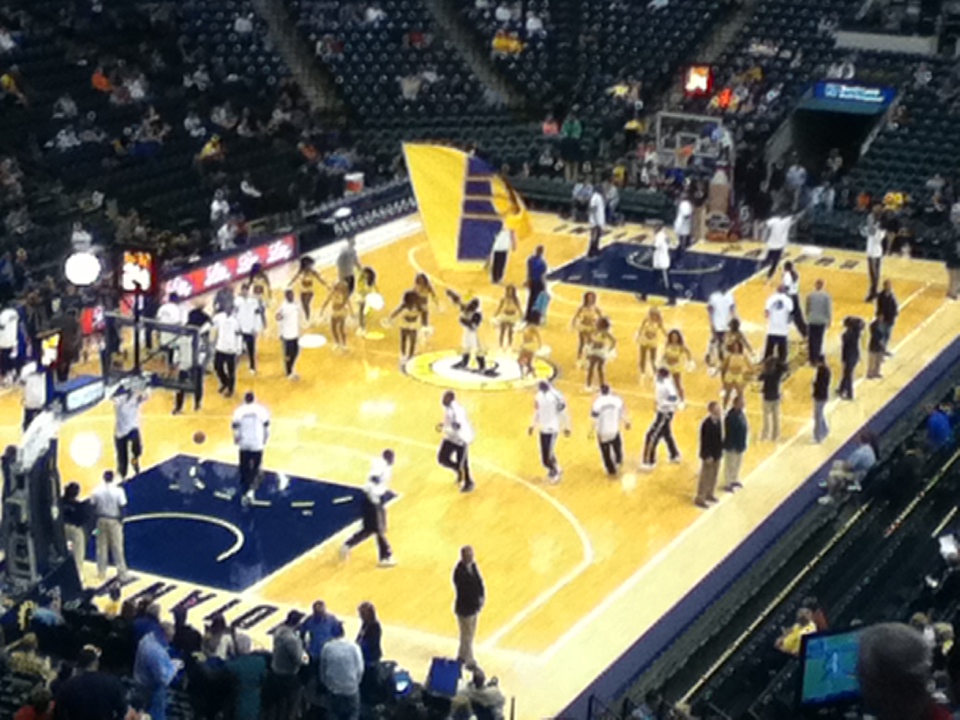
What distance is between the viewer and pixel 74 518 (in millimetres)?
20250

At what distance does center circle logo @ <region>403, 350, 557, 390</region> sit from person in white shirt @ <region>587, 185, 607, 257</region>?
6965 millimetres

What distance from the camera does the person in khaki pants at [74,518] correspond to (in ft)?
66.0

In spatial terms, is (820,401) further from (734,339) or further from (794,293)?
(794,293)

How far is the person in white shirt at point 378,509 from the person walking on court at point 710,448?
160 inches

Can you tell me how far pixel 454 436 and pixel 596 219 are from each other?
1390cm

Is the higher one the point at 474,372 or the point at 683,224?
the point at 683,224

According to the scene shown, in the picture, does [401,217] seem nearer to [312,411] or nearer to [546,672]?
[312,411]

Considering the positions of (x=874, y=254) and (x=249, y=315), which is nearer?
(x=249, y=315)

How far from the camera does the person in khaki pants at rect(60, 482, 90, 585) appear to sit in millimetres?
20109

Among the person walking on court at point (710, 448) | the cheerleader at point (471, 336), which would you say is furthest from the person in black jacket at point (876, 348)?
the person walking on court at point (710, 448)

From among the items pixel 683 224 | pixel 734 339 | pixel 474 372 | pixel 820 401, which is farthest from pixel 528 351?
pixel 683 224

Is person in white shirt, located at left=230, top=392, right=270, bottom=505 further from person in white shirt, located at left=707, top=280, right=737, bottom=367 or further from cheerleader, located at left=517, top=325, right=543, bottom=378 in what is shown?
person in white shirt, located at left=707, top=280, right=737, bottom=367

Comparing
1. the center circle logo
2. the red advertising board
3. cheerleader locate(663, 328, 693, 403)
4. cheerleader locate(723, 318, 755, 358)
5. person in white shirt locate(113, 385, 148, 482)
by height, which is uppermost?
cheerleader locate(723, 318, 755, 358)

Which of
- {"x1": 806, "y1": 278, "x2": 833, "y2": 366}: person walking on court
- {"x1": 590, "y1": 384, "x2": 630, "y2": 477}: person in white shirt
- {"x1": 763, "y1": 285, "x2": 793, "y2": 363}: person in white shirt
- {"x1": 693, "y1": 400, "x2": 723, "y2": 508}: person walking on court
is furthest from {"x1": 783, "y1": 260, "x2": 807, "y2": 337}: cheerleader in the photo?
{"x1": 693, "y1": 400, "x2": 723, "y2": 508}: person walking on court
